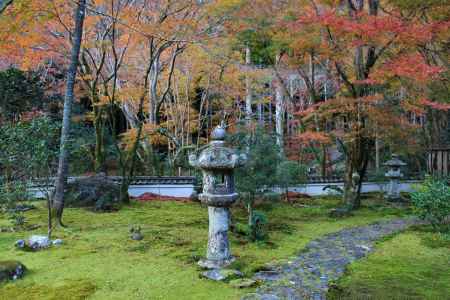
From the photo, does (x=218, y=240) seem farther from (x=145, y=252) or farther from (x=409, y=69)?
(x=409, y=69)

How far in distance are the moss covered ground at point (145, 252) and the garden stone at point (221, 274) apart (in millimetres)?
131

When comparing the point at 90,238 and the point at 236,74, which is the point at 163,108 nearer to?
the point at 236,74

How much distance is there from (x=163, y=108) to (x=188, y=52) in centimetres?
432

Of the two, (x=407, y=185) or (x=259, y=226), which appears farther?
(x=407, y=185)

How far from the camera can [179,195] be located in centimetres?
1297

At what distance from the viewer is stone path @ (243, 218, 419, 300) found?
183 inches

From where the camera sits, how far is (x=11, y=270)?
498 centimetres

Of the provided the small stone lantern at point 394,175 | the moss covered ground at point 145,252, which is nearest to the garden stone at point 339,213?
the moss covered ground at point 145,252

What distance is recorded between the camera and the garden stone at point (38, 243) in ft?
20.6

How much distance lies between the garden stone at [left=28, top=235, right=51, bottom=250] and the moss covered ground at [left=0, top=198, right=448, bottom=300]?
169mm

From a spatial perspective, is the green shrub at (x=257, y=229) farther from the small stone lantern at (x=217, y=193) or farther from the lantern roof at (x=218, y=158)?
the lantern roof at (x=218, y=158)

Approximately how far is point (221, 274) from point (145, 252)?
1669 mm

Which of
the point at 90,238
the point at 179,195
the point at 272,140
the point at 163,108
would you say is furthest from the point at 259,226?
the point at 163,108

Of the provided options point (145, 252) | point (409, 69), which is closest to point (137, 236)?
point (145, 252)
